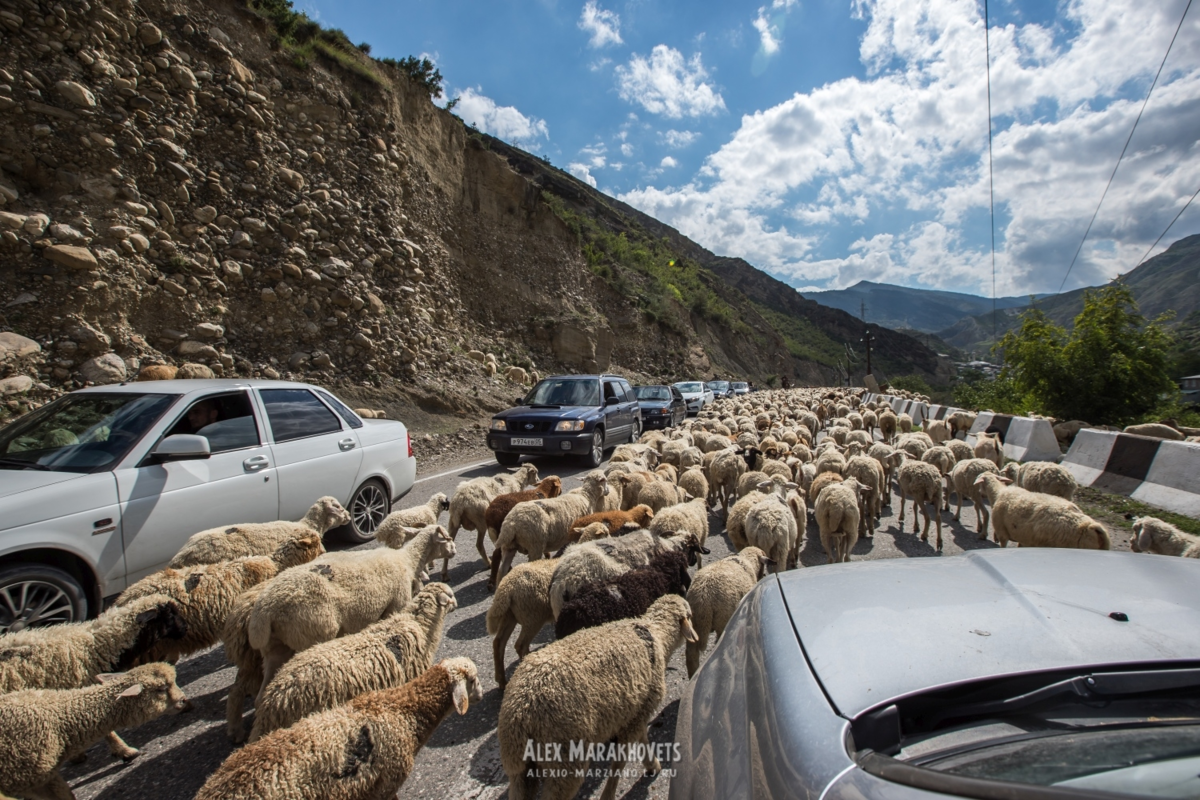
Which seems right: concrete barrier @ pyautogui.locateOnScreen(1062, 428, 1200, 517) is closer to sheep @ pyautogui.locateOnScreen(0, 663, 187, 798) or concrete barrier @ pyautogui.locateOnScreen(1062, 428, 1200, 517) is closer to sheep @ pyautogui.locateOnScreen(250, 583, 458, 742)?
sheep @ pyautogui.locateOnScreen(250, 583, 458, 742)

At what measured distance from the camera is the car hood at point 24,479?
11.1 feet

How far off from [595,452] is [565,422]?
1014mm

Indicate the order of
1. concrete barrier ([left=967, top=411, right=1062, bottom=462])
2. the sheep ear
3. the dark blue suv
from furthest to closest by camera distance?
the dark blue suv
concrete barrier ([left=967, top=411, right=1062, bottom=462])
the sheep ear

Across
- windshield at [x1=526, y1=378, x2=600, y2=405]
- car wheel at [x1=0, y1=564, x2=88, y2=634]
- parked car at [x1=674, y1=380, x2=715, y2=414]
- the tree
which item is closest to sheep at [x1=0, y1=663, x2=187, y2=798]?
car wheel at [x1=0, y1=564, x2=88, y2=634]

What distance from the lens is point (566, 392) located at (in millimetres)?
11914

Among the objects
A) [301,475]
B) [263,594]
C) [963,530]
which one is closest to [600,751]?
[263,594]

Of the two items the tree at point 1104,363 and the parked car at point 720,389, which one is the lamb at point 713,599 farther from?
the parked car at point 720,389

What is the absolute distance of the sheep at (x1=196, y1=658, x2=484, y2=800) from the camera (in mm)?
1897

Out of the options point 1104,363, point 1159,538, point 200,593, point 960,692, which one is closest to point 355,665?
point 200,593

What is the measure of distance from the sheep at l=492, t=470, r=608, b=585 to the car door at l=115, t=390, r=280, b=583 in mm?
2272

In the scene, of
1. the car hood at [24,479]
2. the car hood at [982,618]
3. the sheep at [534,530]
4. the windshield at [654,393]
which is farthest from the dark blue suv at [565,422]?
the car hood at [982,618]

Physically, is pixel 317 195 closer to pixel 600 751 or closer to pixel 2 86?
pixel 2 86

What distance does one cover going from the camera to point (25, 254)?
9.96 metres

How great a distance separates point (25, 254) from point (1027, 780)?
1508 cm
